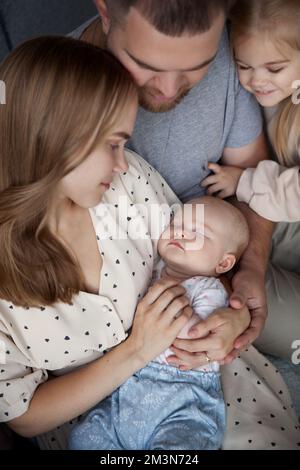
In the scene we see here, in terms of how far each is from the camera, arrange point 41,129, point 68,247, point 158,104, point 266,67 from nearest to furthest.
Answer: point 41,129
point 68,247
point 158,104
point 266,67

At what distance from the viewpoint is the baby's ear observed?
1.28 m

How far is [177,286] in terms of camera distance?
1150 millimetres

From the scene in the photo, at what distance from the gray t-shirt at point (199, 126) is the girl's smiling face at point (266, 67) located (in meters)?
0.04

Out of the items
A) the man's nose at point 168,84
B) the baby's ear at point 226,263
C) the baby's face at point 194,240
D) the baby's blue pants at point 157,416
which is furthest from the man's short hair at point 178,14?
the baby's blue pants at point 157,416

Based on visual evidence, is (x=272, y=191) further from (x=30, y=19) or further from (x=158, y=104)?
(x=30, y=19)

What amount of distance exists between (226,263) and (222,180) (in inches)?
9.1

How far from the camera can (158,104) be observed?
1.20 metres

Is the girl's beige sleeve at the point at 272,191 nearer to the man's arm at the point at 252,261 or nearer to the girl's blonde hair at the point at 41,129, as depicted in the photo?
the man's arm at the point at 252,261

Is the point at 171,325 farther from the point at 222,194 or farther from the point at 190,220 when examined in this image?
the point at 222,194

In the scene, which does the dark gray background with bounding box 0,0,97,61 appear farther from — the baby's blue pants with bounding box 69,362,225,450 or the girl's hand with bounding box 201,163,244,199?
the baby's blue pants with bounding box 69,362,225,450

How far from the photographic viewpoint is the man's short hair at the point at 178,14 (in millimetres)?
1003

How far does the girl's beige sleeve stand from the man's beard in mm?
301

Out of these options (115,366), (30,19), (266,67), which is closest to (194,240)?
(115,366)

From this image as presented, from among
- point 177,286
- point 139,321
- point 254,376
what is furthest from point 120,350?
point 254,376
